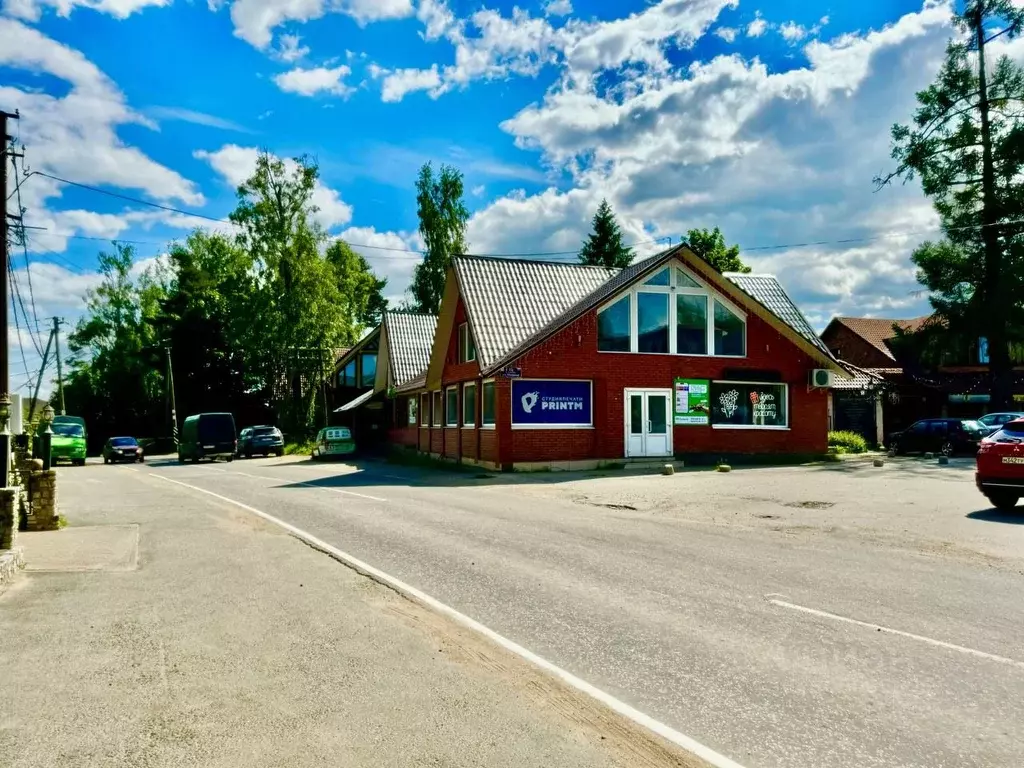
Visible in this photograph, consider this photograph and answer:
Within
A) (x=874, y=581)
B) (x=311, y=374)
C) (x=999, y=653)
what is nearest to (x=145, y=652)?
(x=999, y=653)

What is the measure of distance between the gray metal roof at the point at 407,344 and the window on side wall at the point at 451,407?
7.80m

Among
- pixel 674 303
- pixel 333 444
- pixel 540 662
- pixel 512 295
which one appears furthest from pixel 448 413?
pixel 540 662

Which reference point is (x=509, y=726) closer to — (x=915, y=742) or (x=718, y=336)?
(x=915, y=742)

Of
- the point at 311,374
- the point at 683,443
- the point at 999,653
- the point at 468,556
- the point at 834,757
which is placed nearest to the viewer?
the point at 834,757

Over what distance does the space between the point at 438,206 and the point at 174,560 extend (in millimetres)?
46636

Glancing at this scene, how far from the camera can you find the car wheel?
14.0 metres

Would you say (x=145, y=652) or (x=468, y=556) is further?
(x=468, y=556)

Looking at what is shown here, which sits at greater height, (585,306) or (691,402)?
(585,306)

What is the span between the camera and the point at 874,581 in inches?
322

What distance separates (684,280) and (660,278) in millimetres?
940

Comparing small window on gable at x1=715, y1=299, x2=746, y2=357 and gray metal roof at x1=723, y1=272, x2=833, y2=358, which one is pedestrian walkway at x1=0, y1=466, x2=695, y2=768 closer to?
small window on gable at x1=715, y1=299, x2=746, y2=357

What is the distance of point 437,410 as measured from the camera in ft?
108

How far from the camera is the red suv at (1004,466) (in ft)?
44.9

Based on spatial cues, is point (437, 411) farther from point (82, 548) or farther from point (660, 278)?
point (82, 548)
